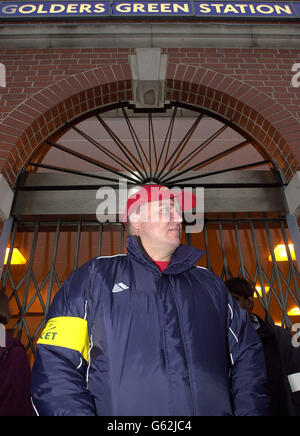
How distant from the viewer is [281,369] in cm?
203

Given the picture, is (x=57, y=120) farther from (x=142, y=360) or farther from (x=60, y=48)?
(x=142, y=360)

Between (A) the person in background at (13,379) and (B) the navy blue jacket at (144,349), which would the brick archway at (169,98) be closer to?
(A) the person in background at (13,379)

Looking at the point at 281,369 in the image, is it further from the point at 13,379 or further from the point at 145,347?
the point at 13,379

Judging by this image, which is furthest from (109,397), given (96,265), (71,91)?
(71,91)

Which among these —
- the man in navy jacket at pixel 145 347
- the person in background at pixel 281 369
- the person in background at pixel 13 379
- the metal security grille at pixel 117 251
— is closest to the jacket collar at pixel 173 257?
the man in navy jacket at pixel 145 347

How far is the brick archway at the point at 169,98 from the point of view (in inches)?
135

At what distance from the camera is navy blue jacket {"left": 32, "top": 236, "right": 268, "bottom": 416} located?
111 cm

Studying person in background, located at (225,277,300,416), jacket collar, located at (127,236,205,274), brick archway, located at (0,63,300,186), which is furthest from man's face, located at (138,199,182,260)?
brick archway, located at (0,63,300,186)

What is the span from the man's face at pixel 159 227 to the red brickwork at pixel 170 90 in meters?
2.19

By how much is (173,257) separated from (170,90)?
304 centimetres

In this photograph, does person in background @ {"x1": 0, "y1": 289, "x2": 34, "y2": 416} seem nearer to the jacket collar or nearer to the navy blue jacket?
the navy blue jacket

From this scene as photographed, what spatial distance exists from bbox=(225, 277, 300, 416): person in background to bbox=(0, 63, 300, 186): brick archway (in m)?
1.96

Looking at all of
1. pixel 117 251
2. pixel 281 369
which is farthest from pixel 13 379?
pixel 117 251

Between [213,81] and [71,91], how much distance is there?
1.86m
